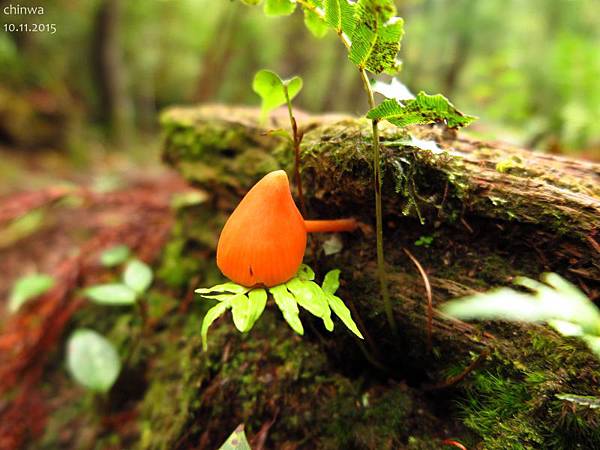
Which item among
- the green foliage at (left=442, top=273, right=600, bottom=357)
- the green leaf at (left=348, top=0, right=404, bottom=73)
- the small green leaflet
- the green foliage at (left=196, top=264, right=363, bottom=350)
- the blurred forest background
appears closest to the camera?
the green foliage at (left=442, top=273, right=600, bottom=357)

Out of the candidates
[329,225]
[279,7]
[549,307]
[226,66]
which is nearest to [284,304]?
[329,225]

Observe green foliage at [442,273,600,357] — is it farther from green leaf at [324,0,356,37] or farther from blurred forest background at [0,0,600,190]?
blurred forest background at [0,0,600,190]

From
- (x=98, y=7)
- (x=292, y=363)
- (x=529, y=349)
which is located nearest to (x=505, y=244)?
(x=529, y=349)

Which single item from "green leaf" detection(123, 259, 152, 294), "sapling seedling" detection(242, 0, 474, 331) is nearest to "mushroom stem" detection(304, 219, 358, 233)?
"sapling seedling" detection(242, 0, 474, 331)

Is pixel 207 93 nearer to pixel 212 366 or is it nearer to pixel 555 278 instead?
pixel 212 366

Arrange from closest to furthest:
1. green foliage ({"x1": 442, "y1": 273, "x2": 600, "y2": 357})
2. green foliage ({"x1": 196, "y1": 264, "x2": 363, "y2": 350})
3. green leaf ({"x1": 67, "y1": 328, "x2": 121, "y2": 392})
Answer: green foliage ({"x1": 442, "y1": 273, "x2": 600, "y2": 357})
green foliage ({"x1": 196, "y1": 264, "x2": 363, "y2": 350})
green leaf ({"x1": 67, "y1": 328, "x2": 121, "y2": 392})

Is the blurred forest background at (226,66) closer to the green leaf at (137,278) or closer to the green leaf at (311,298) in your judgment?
the green leaf at (311,298)
